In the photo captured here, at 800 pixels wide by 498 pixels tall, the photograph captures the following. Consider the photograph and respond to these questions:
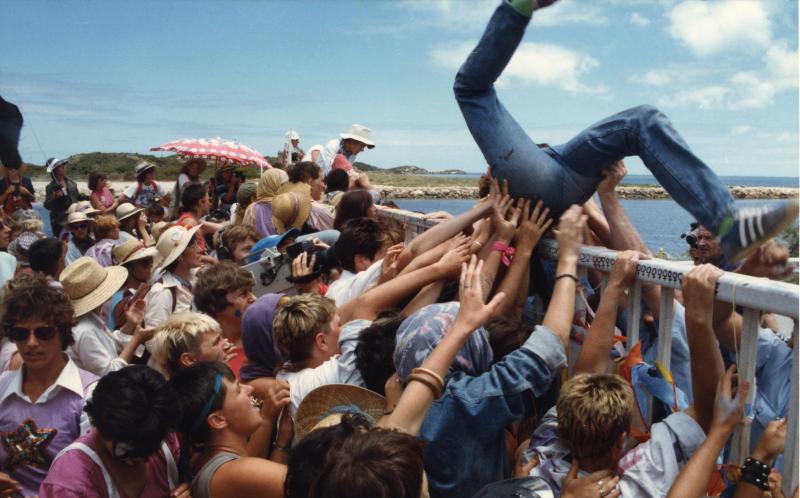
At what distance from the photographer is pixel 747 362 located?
70.6 inches

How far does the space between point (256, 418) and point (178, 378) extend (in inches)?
13.3

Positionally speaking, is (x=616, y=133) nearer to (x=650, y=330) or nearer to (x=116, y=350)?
(x=650, y=330)

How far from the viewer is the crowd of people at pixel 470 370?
1.84 meters

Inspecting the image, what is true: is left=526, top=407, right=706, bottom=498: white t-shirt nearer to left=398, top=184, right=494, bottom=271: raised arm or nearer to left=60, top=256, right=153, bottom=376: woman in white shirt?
left=398, top=184, right=494, bottom=271: raised arm

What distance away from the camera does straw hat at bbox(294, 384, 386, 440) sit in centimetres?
246

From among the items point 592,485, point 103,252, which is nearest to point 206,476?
point 592,485

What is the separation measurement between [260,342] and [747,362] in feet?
7.33

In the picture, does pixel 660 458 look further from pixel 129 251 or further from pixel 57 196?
pixel 57 196

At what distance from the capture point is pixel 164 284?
461 centimetres

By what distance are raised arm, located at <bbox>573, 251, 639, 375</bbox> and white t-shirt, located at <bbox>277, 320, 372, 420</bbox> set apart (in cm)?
88

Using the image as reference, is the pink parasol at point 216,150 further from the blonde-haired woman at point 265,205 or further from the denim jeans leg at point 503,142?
the denim jeans leg at point 503,142

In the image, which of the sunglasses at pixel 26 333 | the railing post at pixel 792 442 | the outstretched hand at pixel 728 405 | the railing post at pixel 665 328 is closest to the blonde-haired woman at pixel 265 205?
the sunglasses at pixel 26 333

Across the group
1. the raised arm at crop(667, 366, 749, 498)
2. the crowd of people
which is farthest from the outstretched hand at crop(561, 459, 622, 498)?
the raised arm at crop(667, 366, 749, 498)

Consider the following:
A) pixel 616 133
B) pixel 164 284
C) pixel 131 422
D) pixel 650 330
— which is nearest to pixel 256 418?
pixel 131 422
